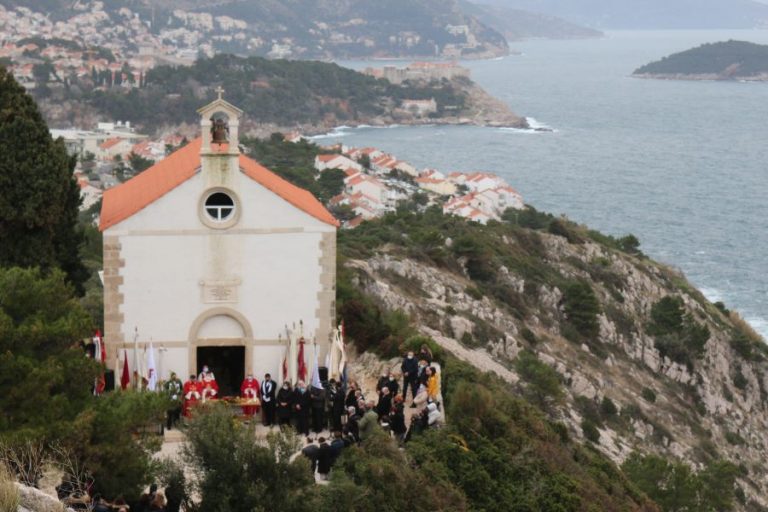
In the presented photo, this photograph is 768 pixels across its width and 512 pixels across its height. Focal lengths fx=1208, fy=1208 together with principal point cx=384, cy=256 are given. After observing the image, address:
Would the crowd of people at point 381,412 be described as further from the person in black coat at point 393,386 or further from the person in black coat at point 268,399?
Answer: the person in black coat at point 268,399

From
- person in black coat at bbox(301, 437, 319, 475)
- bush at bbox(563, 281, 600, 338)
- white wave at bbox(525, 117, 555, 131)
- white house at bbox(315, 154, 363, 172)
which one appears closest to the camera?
person in black coat at bbox(301, 437, 319, 475)

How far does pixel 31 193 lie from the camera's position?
19859 millimetres

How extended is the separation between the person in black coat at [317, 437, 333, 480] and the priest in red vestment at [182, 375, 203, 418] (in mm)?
3624

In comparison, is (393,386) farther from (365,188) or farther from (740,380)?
(365,188)

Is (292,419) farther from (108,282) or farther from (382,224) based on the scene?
(382,224)

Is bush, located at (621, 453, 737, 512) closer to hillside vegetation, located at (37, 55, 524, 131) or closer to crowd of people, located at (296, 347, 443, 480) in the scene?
crowd of people, located at (296, 347, 443, 480)

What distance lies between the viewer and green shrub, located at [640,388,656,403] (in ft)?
144

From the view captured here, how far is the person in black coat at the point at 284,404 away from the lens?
18.1 metres

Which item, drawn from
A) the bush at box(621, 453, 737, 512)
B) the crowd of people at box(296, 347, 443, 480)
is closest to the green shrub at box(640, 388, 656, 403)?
the bush at box(621, 453, 737, 512)

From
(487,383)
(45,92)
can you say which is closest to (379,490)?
(487,383)

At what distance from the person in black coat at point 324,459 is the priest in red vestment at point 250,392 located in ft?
11.4

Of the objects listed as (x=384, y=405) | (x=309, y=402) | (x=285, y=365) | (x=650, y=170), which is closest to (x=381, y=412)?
(x=384, y=405)

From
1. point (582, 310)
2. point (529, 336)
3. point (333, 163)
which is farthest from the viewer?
point (333, 163)

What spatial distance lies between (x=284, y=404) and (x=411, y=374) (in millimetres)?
2480
